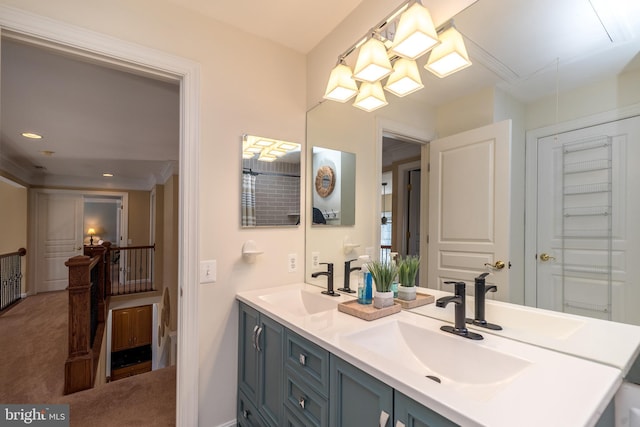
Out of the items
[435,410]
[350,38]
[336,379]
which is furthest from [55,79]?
[435,410]

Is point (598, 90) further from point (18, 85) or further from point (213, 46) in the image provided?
point (18, 85)

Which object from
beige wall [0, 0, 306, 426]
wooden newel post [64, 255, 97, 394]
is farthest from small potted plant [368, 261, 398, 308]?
wooden newel post [64, 255, 97, 394]

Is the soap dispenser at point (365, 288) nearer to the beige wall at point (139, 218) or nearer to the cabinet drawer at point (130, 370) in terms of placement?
the cabinet drawer at point (130, 370)

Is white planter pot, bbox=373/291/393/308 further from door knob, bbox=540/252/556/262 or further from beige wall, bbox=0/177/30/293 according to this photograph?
beige wall, bbox=0/177/30/293

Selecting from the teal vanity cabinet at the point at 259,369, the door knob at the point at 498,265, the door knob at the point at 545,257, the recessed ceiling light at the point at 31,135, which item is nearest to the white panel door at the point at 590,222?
the door knob at the point at 545,257

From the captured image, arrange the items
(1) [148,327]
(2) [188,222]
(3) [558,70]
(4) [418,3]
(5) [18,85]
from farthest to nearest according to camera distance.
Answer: (1) [148,327] < (5) [18,85] < (2) [188,222] < (4) [418,3] < (3) [558,70]

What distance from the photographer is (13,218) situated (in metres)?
5.35

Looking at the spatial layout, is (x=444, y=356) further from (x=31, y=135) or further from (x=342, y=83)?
(x=31, y=135)

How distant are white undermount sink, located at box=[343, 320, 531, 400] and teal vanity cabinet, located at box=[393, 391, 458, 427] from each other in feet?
0.27

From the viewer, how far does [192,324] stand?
169cm

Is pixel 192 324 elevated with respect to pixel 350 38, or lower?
lower

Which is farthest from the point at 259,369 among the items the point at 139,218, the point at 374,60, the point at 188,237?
the point at 139,218

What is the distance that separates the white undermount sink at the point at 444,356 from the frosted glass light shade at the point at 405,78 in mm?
1178

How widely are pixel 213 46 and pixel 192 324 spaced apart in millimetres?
1671
